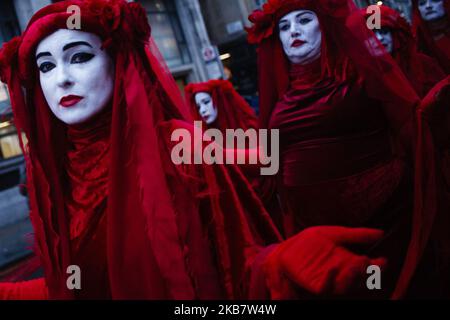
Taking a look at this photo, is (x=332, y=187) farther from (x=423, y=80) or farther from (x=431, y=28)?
(x=431, y=28)

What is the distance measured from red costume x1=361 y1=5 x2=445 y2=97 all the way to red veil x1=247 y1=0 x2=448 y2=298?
2.69ft

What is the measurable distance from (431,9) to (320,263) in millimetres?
2871

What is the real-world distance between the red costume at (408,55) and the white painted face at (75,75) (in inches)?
79.1

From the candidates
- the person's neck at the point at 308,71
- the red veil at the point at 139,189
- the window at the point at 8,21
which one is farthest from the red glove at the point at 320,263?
the window at the point at 8,21

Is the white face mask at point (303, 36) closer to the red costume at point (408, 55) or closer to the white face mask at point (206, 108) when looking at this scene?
the red costume at point (408, 55)

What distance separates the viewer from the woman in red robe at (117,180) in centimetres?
120

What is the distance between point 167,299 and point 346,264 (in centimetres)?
56

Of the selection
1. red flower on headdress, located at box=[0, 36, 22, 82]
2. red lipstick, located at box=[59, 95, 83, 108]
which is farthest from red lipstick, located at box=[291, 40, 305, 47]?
red flower on headdress, located at box=[0, 36, 22, 82]

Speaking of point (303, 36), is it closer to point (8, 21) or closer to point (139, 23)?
point (139, 23)

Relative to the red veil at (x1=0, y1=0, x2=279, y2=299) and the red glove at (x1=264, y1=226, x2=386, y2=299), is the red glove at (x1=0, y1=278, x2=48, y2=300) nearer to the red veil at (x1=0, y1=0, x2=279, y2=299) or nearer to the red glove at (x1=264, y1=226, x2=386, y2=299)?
the red veil at (x1=0, y1=0, x2=279, y2=299)

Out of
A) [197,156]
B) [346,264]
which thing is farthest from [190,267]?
[346,264]

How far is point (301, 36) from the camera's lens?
197 centimetres

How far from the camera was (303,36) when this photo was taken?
197cm

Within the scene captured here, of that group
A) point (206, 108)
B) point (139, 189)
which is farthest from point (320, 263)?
point (206, 108)
